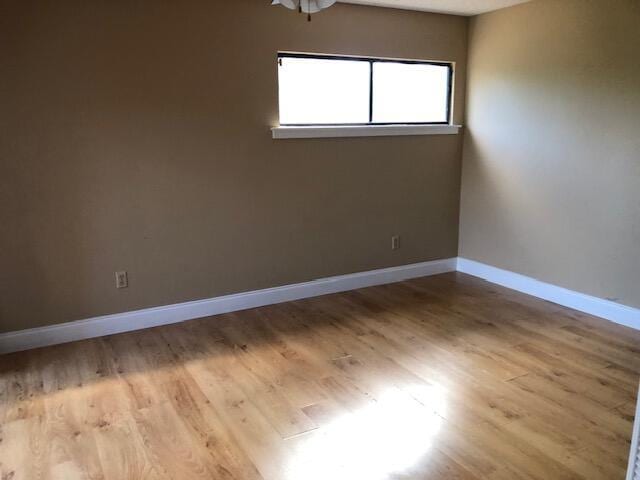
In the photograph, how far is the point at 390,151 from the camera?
4.43 m

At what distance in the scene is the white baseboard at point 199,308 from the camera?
10.9 ft

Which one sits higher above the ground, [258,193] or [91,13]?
[91,13]

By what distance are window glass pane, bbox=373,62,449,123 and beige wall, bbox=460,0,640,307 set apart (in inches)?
11.1

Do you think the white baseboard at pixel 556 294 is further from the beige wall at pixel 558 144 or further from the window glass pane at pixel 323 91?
the window glass pane at pixel 323 91

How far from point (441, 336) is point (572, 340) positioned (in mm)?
855

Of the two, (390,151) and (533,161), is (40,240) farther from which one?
(533,161)

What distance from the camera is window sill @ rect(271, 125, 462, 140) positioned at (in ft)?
12.8

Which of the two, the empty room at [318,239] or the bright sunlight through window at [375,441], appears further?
the empty room at [318,239]

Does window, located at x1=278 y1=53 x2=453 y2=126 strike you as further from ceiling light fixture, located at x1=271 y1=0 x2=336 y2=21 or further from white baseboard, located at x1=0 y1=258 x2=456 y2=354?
ceiling light fixture, located at x1=271 y1=0 x2=336 y2=21

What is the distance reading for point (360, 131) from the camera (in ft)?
13.8

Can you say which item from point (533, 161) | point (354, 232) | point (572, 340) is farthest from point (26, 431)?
point (533, 161)

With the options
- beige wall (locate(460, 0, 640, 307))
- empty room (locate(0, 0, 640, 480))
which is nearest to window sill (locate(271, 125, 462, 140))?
empty room (locate(0, 0, 640, 480))

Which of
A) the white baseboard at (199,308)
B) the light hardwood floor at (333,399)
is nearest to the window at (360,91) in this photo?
the white baseboard at (199,308)

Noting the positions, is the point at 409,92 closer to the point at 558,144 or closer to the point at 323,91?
the point at 323,91
